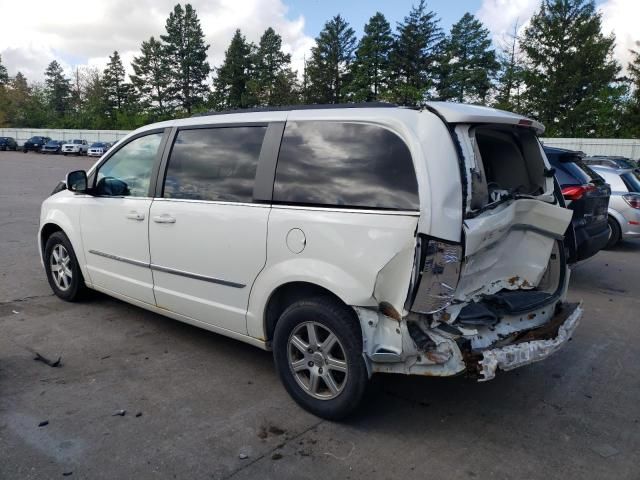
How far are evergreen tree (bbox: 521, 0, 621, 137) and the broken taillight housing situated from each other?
146 ft

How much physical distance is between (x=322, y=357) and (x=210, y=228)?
1.28m

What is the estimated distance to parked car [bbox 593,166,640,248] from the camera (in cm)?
962

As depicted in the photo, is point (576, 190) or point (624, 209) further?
point (624, 209)

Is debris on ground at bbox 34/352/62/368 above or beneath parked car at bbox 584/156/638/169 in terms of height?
beneath

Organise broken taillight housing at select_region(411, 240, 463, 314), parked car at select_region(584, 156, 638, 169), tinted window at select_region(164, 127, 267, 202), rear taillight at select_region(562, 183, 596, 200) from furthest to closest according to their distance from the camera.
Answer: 1. parked car at select_region(584, 156, 638, 169)
2. rear taillight at select_region(562, 183, 596, 200)
3. tinted window at select_region(164, 127, 267, 202)
4. broken taillight housing at select_region(411, 240, 463, 314)

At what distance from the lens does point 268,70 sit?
63531 mm

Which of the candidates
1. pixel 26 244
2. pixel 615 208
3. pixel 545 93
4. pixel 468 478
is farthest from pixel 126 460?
pixel 545 93

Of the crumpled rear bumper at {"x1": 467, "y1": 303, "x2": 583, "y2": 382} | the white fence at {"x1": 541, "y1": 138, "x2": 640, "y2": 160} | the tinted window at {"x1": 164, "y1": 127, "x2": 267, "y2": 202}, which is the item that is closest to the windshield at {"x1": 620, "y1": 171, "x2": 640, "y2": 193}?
the crumpled rear bumper at {"x1": 467, "y1": 303, "x2": 583, "y2": 382}

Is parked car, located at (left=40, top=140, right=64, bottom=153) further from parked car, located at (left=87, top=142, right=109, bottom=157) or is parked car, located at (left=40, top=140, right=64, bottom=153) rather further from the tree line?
the tree line

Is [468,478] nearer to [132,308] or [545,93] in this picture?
[132,308]

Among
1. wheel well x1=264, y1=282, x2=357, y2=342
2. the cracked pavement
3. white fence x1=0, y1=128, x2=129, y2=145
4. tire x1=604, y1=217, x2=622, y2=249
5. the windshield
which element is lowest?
the cracked pavement

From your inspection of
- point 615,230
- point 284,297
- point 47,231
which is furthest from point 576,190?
point 47,231

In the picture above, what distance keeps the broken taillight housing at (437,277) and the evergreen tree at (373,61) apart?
5395 cm

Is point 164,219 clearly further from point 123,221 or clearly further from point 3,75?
point 3,75
